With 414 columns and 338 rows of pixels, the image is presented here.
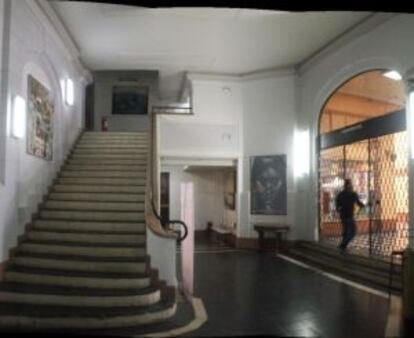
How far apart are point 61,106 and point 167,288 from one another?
5282 millimetres

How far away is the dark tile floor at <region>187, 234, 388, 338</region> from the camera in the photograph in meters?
4.57

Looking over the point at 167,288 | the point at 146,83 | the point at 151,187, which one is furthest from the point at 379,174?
the point at 146,83

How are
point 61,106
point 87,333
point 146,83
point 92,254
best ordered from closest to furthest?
point 87,333 → point 92,254 → point 61,106 → point 146,83

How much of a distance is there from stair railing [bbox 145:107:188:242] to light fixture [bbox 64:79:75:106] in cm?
206

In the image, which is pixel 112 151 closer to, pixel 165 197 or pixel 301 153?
pixel 301 153

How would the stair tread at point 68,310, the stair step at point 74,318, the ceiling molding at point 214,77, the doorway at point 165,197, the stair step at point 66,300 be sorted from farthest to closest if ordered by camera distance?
the doorway at point 165,197 < the ceiling molding at point 214,77 < the stair step at point 66,300 < the stair tread at point 68,310 < the stair step at point 74,318

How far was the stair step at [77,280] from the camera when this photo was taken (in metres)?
5.54

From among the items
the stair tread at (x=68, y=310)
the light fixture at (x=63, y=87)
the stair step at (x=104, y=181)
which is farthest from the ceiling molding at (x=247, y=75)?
the stair tread at (x=68, y=310)

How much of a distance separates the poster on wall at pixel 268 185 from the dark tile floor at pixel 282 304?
2797mm

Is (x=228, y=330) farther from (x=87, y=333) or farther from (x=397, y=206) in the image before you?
(x=397, y=206)

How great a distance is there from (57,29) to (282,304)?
6604mm

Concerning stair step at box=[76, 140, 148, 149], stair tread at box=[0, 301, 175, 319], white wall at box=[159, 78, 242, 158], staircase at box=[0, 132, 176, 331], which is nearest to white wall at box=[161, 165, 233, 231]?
white wall at box=[159, 78, 242, 158]

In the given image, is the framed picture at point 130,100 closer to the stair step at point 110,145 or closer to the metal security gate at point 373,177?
the stair step at point 110,145

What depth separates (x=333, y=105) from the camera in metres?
10.4
